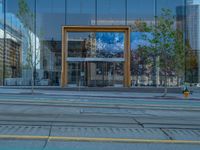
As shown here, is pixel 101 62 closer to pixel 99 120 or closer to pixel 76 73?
pixel 76 73

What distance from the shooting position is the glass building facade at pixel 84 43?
4244cm

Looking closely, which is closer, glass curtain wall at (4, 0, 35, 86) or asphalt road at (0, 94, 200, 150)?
asphalt road at (0, 94, 200, 150)

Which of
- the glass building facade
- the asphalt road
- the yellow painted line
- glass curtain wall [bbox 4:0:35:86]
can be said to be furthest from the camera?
the glass building facade

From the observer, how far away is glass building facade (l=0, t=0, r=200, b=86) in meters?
42.4

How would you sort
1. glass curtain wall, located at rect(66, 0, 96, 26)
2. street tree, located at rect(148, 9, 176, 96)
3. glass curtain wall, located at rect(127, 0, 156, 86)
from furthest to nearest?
glass curtain wall, located at rect(66, 0, 96, 26) → glass curtain wall, located at rect(127, 0, 156, 86) → street tree, located at rect(148, 9, 176, 96)

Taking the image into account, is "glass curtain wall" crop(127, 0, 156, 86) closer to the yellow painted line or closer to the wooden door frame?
the wooden door frame

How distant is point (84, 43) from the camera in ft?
141

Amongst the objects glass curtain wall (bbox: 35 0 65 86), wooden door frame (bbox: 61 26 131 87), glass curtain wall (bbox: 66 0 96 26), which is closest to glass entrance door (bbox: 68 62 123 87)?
wooden door frame (bbox: 61 26 131 87)

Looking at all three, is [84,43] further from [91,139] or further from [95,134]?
[91,139]

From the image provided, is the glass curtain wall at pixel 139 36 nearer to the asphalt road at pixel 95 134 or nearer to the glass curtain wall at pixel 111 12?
the glass curtain wall at pixel 111 12

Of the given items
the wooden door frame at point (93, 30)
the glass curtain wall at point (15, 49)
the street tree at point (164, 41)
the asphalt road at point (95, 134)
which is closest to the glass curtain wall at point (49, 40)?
the wooden door frame at point (93, 30)

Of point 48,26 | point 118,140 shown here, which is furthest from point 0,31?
point 118,140

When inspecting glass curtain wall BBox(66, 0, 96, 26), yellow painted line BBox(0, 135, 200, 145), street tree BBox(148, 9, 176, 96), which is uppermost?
glass curtain wall BBox(66, 0, 96, 26)

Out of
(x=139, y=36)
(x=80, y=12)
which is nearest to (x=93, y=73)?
(x=139, y=36)
